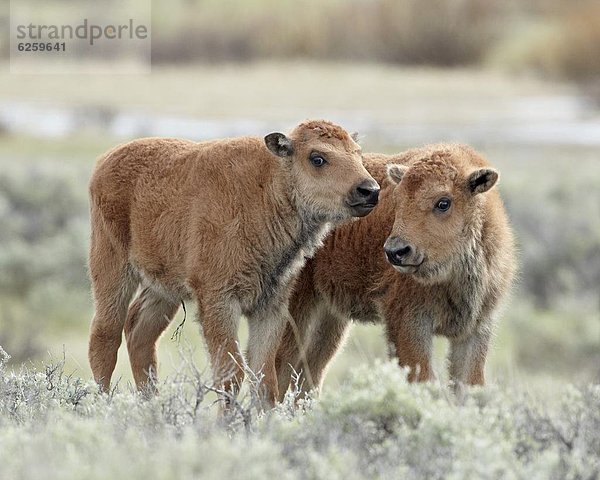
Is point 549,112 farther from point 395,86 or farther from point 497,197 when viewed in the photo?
point 497,197

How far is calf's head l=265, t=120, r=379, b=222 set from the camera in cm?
770

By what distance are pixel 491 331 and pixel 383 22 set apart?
21870 millimetres

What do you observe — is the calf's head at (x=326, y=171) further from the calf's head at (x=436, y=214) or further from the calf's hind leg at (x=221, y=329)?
the calf's hind leg at (x=221, y=329)

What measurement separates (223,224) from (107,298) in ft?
3.89

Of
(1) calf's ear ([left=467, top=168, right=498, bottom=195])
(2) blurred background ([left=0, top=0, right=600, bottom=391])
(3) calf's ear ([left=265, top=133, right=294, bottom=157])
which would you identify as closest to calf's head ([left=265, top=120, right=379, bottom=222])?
(3) calf's ear ([left=265, top=133, right=294, bottom=157])

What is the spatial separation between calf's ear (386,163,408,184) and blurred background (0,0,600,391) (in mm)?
1692

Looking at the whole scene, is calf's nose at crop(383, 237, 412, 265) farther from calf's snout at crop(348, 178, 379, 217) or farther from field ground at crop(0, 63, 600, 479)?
field ground at crop(0, 63, 600, 479)

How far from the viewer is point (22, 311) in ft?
51.4

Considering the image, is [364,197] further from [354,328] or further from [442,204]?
[354,328]

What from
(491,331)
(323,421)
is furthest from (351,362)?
(323,421)

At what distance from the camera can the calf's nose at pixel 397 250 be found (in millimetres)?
7484

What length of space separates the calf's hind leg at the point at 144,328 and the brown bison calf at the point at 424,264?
1000 mm

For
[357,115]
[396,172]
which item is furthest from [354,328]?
[357,115]

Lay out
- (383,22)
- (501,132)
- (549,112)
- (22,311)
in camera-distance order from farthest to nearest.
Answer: (383,22), (549,112), (501,132), (22,311)
